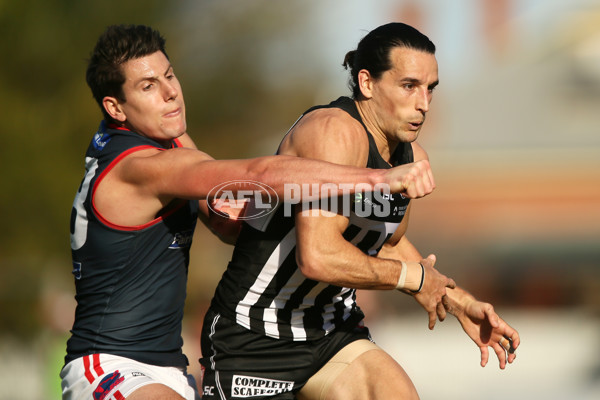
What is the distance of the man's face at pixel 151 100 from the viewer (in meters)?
4.18

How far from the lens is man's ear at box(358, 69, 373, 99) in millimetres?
4352

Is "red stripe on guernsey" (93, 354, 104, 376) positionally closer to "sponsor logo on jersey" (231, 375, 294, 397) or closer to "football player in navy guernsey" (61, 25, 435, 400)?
"football player in navy guernsey" (61, 25, 435, 400)

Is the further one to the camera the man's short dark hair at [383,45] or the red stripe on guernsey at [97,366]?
the man's short dark hair at [383,45]

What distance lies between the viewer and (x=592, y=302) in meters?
18.4

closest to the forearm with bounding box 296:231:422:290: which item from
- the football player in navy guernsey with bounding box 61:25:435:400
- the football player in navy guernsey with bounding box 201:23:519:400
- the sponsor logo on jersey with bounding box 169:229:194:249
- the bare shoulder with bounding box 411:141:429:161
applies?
the football player in navy guernsey with bounding box 201:23:519:400

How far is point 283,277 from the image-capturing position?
13.9 ft

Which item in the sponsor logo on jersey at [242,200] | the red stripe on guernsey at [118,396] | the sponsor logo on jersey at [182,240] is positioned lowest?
the red stripe on guernsey at [118,396]

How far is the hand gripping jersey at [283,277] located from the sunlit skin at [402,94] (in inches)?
→ 5.7

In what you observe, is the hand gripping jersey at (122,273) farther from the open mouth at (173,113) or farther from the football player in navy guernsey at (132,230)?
the open mouth at (173,113)

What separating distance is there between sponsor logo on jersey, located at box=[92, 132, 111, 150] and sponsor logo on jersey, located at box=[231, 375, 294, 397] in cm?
142

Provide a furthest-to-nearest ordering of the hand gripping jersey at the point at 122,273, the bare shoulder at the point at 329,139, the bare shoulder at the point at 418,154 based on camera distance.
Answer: the bare shoulder at the point at 418,154 < the hand gripping jersey at the point at 122,273 < the bare shoulder at the point at 329,139

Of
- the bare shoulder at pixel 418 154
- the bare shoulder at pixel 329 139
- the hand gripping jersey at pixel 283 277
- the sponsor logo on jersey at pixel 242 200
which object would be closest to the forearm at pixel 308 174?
the sponsor logo on jersey at pixel 242 200

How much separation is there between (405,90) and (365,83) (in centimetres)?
24

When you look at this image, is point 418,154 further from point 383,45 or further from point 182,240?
point 182,240
